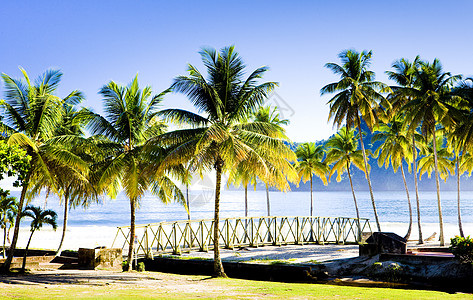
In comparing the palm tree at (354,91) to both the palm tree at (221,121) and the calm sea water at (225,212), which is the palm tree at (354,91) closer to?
the palm tree at (221,121)

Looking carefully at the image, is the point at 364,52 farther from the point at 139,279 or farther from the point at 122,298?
the point at 122,298

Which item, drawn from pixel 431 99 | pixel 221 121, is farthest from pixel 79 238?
pixel 431 99

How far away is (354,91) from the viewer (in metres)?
24.6

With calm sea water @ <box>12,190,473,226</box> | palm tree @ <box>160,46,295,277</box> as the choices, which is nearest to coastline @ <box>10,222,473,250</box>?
calm sea water @ <box>12,190,473,226</box>

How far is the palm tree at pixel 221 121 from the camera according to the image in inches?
584

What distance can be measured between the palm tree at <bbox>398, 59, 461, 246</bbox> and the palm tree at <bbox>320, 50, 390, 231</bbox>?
62.3 inches

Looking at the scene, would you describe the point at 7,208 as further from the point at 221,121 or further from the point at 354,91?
the point at 354,91

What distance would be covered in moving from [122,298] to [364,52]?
855 inches

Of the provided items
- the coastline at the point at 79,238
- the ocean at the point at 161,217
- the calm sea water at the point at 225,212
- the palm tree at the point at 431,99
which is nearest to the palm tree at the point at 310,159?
the coastline at the point at 79,238

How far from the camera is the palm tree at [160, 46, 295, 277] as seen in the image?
48.7 feet

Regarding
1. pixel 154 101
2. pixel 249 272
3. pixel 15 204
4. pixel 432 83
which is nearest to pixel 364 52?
pixel 432 83

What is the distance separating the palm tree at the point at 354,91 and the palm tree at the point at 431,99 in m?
1.58

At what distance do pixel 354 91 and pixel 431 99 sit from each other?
409cm

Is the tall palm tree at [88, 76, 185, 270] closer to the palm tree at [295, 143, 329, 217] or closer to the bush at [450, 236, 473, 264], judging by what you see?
the bush at [450, 236, 473, 264]
